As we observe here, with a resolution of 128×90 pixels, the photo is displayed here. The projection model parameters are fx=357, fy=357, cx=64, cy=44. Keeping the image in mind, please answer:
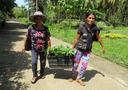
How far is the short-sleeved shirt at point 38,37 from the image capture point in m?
9.66

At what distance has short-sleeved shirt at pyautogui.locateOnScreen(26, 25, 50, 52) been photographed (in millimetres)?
9656

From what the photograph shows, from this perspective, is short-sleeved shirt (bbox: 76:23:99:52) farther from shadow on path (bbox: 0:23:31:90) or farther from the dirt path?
shadow on path (bbox: 0:23:31:90)

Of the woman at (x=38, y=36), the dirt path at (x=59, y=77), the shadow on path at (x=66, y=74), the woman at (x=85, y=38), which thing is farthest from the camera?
the shadow on path at (x=66, y=74)

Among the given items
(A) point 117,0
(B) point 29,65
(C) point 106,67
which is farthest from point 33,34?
(A) point 117,0

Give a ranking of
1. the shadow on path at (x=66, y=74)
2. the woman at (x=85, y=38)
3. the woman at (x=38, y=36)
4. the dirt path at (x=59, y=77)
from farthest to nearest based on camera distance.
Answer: the shadow on path at (x=66, y=74)
the woman at (x=38, y=36)
the woman at (x=85, y=38)
the dirt path at (x=59, y=77)

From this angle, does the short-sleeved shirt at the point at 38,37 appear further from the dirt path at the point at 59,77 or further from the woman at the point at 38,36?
the dirt path at the point at 59,77

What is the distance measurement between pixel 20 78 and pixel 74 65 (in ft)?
5.34

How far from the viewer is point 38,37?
968cm

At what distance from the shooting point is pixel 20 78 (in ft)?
33.6

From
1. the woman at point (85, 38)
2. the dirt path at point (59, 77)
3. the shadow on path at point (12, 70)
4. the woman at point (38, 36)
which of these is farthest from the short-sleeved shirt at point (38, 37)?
the shadow on path at point (12, 70)

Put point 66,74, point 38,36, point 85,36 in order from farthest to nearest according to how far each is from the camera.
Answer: point 66,74
point 38,36
point 85,36

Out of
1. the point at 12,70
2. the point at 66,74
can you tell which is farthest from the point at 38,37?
the point at 12,70

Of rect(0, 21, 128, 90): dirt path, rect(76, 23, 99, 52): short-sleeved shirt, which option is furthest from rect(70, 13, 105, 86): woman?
rect(0, 21, 128, 90): dirt path

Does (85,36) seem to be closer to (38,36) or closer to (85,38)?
(85,38)
